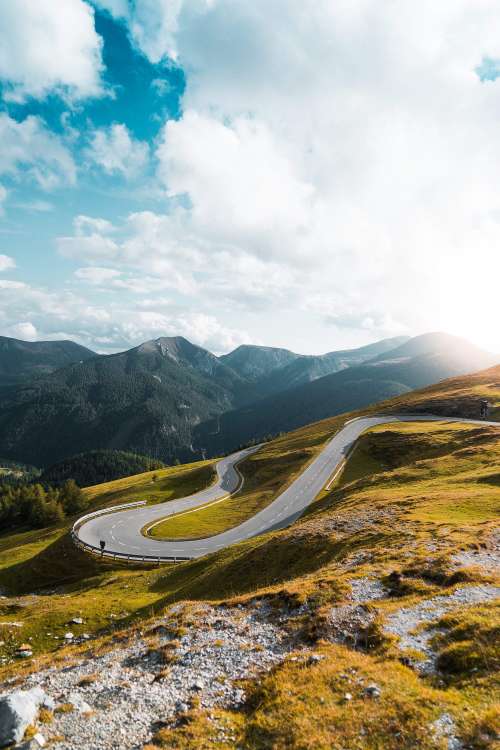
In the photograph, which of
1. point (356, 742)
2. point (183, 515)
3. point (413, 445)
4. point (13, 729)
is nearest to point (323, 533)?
point (356, 742)

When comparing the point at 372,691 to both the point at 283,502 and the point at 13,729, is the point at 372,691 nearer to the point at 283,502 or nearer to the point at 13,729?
the point at 13,729

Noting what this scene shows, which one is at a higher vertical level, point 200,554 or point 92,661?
point 92,661

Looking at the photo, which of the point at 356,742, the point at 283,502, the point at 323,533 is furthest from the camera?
the point at 283,502

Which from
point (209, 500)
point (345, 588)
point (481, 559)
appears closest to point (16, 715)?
point (345, 588)

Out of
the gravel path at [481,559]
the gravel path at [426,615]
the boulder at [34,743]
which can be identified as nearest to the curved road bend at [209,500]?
the gravel path at [481,559]

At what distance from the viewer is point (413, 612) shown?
1706cm

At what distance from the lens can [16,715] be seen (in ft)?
38.5

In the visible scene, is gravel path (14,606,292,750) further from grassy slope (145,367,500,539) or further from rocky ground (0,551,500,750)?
grassy slope (145,367,500,539)

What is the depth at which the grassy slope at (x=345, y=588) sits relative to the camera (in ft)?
35.7

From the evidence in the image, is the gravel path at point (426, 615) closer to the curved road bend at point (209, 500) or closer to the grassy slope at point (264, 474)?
the curved road bend at point (209, 500)

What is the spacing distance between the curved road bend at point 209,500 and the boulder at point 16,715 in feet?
122

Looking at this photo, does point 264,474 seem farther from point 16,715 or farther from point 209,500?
point 16,715


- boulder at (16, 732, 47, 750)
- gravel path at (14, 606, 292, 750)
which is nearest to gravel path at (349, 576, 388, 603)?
gravel path at (14, 606, 292, 750)

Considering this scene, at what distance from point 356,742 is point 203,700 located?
540cm
